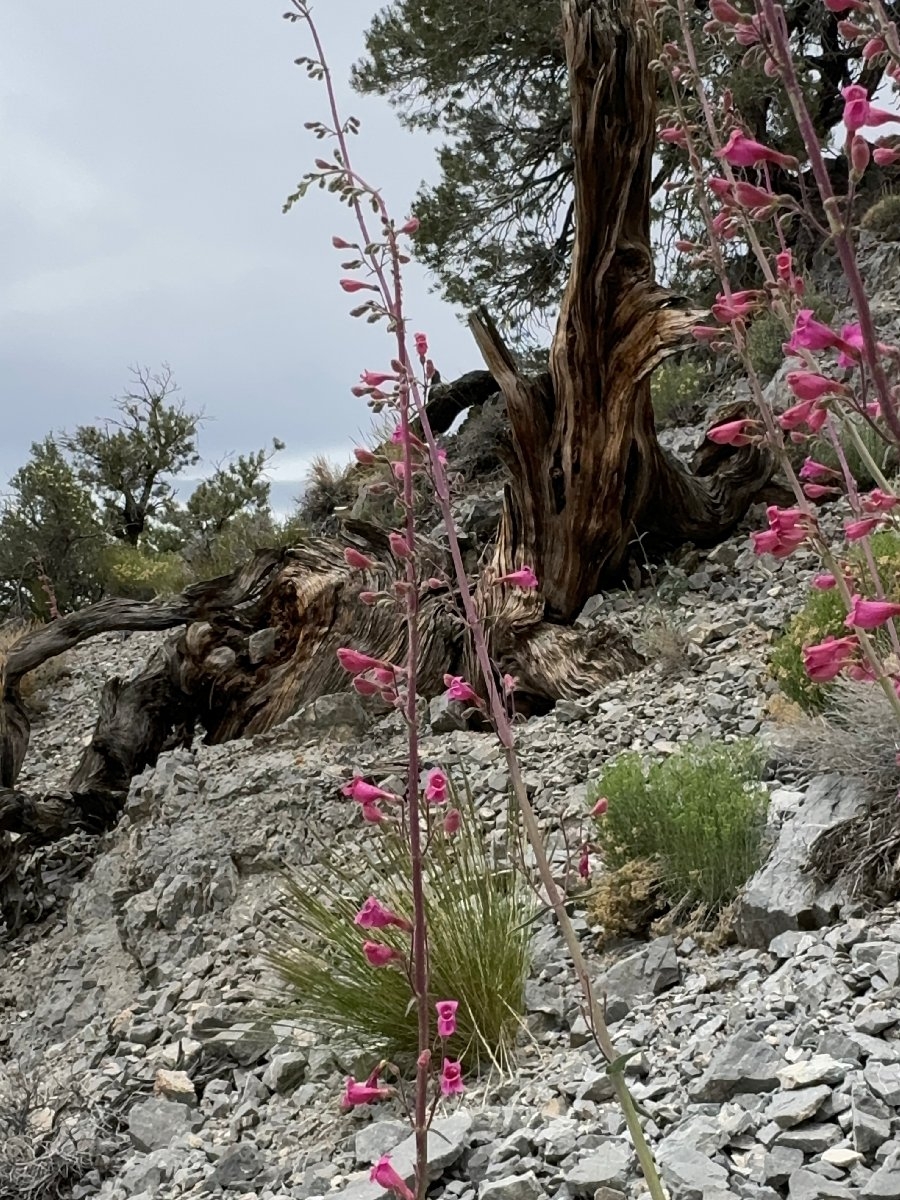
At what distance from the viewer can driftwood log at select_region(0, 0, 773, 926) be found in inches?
240

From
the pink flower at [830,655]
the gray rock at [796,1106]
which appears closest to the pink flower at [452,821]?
the pink flower at [830,655]

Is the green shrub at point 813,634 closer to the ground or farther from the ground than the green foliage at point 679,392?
closer to the ground

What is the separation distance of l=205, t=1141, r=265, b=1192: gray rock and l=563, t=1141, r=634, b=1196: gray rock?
3.33 feet

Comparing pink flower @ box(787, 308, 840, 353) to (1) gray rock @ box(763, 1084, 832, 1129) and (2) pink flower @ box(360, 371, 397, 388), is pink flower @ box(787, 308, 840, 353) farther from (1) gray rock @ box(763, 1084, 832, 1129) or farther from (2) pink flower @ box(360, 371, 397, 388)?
(1) gray rock @ box(763, 1084, 832, 1129)

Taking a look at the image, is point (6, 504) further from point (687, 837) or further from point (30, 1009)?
point (687, 837)

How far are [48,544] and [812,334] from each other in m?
14.7

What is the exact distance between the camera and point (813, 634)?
405cm

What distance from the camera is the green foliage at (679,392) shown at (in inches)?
386

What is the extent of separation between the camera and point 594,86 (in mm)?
6125

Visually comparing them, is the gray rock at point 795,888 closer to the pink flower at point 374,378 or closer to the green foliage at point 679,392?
the pink flower at point 374,378

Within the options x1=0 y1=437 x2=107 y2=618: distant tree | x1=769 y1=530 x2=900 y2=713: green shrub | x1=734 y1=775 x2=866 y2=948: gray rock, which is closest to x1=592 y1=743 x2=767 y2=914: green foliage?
x1=734 y1=775 x2=866 y2=948: gray rock

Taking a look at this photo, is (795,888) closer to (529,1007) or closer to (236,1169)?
(529,1007)

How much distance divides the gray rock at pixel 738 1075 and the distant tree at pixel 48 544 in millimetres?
13144

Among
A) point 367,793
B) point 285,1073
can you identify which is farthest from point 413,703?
point 285,1073
